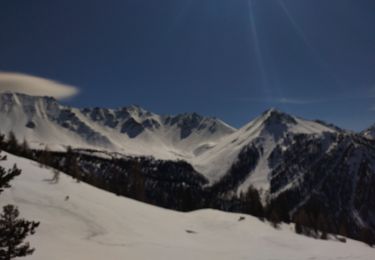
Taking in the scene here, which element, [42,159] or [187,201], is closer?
[42,159]

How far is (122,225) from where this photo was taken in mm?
46750

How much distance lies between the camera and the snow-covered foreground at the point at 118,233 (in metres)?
35.0

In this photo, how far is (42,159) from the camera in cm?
10400

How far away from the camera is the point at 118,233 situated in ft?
141

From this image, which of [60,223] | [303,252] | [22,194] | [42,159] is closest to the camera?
[60,223]

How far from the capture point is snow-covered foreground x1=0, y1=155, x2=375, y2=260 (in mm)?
35000

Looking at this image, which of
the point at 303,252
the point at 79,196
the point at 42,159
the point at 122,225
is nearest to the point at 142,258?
the point at 122,225

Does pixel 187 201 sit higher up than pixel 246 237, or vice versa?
pixel 187 201

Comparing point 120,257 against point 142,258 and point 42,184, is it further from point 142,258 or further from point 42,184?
point 42,184

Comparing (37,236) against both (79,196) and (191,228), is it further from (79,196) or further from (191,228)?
(191,228)

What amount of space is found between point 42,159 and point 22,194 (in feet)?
206

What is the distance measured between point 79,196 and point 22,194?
9.40m

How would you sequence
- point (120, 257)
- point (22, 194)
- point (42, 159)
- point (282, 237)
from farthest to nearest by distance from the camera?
1. point (42, 159)
2. point (282, 237)
3. point (22, 194)
4. point (120, 257)

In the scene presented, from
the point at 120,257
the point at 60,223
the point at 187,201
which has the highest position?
the point at 187,201
